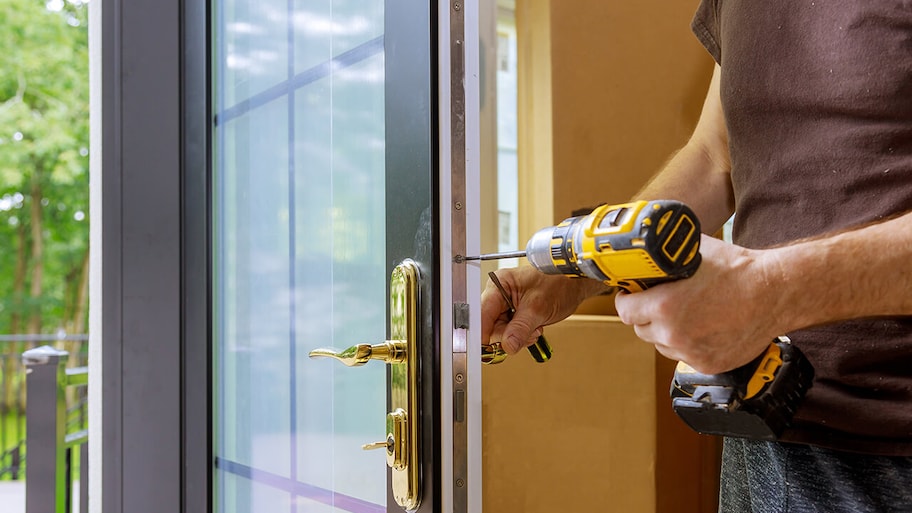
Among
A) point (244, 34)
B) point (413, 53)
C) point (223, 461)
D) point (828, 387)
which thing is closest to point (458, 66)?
point (413, 53)

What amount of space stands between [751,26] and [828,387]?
1.34 ft

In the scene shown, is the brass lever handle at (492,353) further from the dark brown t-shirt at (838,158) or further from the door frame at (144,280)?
the door frame at (144,280)

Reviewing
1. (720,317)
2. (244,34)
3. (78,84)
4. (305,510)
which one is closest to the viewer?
(720,317)

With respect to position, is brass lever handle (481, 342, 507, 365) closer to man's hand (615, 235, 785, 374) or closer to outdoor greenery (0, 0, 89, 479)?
man's hand (615, 235, 785, 374)

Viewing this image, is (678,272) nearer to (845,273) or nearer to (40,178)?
(845,273)

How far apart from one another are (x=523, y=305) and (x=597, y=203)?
0.96 feet

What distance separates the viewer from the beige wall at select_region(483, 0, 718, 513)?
39.2 inches

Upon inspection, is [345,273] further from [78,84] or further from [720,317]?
[78,84]

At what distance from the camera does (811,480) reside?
71 cm

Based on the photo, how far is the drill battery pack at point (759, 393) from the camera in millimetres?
608

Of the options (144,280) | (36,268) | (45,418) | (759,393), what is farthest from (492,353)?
(36,268)

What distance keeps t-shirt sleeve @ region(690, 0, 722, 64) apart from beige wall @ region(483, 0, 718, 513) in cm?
16

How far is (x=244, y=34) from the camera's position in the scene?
137 centimetres

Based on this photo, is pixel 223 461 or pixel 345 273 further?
pixel 223 461
